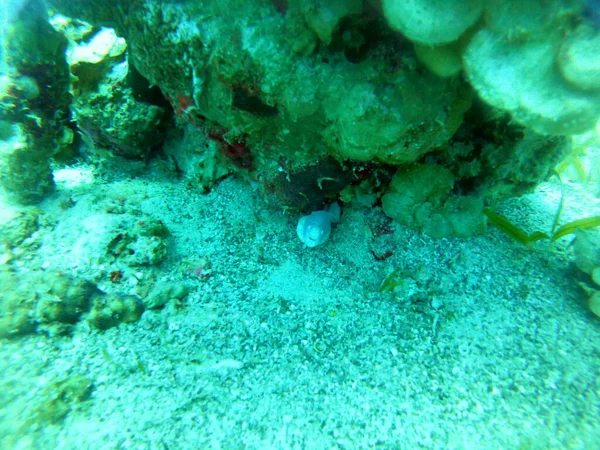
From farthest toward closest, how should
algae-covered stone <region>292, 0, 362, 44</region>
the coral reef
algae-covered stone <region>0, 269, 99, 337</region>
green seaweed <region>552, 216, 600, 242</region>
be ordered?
green seaweed <region>552, 216, 600, 242</region>
algae-covered stone <region>0, 269, 99, 337</region>
algae-covered stone <region>292, 0, 362, 44</region>
the coral reef

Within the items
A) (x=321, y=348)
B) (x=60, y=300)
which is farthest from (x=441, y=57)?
(x=60, y=300)

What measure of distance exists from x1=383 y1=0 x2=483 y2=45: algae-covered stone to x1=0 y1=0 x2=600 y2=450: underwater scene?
0.01 m

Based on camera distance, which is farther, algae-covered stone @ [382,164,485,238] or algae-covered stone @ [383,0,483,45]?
algae-covered stone @ [382,164,485,238]

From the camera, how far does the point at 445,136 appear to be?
2389 millimetres

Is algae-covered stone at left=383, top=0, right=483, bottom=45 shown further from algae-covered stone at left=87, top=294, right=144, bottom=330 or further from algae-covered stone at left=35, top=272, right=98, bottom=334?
algae-covered stone at left=35, top=272, right=98, bottom=334

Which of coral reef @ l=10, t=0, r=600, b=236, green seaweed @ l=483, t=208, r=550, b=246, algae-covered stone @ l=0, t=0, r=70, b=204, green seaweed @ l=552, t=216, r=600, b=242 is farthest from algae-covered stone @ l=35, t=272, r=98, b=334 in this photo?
green seaweed @ l=552, t=216, r=600, b=242

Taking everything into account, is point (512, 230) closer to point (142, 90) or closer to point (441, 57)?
point (441, 57)

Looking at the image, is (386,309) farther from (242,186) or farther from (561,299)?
(242,186)

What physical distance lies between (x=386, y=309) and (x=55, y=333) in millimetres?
2751

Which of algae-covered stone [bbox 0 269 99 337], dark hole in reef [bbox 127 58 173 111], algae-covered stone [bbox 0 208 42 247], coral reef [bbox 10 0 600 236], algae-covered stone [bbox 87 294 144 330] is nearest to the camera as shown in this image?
coral reef [bbox 10 0 600 236]

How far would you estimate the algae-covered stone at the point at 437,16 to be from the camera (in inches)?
62.8

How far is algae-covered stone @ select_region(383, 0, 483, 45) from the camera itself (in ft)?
5.23

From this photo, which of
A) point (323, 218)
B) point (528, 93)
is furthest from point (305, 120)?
point (528, 93)

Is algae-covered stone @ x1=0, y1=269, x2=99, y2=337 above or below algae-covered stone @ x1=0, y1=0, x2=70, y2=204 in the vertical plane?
below
